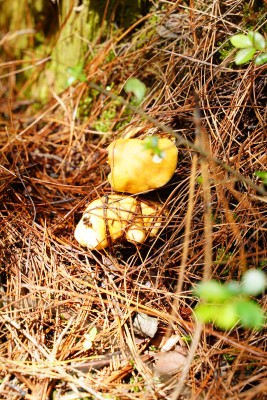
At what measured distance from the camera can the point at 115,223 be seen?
182cm

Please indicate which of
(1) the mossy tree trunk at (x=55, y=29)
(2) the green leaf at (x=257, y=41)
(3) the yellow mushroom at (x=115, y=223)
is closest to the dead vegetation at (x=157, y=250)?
(3) the yellow mushroom at (x=115, y=223)

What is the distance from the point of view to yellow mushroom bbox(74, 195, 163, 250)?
180 cm

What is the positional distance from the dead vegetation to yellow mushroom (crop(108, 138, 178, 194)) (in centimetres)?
12

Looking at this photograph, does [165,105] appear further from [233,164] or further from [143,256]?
[143,256]

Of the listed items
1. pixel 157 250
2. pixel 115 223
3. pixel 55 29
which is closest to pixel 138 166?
pixel 115 223

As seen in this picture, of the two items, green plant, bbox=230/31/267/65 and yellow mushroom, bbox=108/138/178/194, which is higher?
green plant, bbox=230/31/267/65

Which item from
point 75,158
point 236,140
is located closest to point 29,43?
point 75,158

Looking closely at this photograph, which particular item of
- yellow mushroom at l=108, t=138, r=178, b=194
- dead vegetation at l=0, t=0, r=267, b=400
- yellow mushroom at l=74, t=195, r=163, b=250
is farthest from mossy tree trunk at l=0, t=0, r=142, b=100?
yellow mushroom at l=74, t=195, r=163, b=250

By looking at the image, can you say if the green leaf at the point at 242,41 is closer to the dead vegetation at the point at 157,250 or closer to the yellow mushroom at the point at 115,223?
the dead vegetation at the point at 157,250

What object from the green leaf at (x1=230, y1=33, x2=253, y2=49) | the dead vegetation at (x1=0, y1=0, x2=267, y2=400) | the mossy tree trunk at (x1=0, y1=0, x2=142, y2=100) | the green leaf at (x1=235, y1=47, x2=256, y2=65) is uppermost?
the green leaf at (x1=230, y1=33, x2=253, y2=49)

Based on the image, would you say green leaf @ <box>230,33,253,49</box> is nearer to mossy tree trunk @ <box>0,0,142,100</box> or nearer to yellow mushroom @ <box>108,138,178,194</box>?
yellow mushroom @ <box>108,138,178,194</box>

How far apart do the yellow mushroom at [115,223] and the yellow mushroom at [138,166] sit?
8 centimetres

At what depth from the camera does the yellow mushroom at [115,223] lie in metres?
1.80

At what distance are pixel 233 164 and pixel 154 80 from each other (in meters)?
0.76
